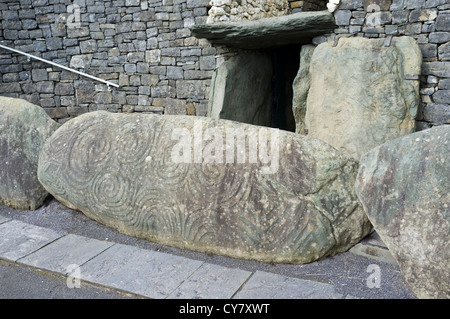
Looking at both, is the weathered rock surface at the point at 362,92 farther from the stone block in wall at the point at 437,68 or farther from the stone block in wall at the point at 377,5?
the stone block in wall at the point at 377,5

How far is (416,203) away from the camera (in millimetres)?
2051

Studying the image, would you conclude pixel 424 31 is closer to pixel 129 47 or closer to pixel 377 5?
pixel 377 5

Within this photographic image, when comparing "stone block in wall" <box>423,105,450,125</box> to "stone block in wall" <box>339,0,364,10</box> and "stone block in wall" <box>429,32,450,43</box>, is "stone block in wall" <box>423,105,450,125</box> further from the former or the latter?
"stone block in wall" <box>339,0,364,10</box>

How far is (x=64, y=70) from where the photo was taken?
6.89m

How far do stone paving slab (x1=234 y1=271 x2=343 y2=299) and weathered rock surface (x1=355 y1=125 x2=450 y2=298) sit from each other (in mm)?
421

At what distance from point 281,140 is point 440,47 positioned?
2498mm

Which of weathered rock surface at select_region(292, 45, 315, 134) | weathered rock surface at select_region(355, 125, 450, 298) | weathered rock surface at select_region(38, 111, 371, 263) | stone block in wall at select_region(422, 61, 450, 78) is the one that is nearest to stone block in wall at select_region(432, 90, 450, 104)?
stone block in wall at select_region(422, 61, 450, 78)

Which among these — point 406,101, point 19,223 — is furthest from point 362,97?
point 19,223

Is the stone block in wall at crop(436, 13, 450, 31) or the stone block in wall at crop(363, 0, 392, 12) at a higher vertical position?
the stone block in wall at crop(363, 0, 392, 12)

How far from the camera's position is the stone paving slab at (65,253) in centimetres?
263

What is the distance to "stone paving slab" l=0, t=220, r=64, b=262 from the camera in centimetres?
281

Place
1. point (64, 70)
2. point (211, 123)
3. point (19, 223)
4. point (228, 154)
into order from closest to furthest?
point (228, 154), point (211, 123), point (19, 223), point (64, 70)

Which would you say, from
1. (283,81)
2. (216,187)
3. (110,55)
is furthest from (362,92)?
(110,55)

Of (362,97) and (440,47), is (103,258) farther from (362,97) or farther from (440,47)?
(440,47)
